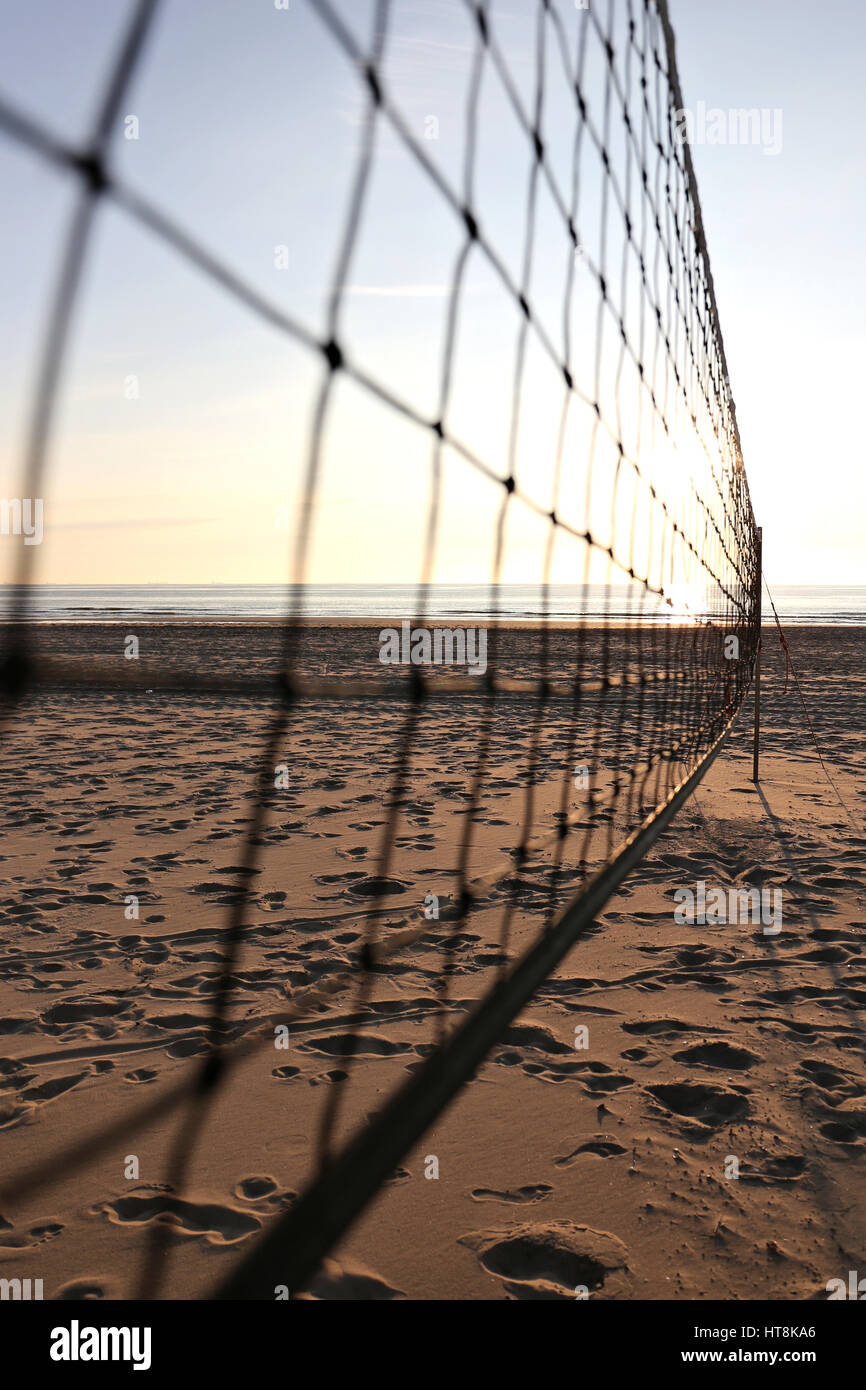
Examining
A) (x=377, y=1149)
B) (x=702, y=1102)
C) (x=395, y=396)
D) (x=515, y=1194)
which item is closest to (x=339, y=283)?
(x=395, y=396)

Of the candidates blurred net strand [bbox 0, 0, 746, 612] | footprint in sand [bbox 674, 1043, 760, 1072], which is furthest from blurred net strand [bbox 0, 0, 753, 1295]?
footprint in sand [bbox 674, 1043, 760, 1072]

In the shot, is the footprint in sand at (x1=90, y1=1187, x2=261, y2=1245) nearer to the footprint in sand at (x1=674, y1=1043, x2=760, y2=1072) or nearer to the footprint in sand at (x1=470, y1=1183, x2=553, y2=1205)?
the footprint in sand at (x1=470, y1=1183, x2=553, y2=1205)

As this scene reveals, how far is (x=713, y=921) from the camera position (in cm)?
332

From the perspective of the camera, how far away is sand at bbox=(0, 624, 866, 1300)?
1729 millimetres

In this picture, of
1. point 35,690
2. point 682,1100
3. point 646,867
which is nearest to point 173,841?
point 646,867

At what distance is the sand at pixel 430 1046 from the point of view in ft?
5.67

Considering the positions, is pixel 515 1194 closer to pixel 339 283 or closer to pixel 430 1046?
pixel 430 1046

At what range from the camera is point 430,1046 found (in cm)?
241

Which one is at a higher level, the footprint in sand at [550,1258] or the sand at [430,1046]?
the sand at [430,1046]

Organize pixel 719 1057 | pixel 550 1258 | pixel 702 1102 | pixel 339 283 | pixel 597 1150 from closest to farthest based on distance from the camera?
pixel 339 283 < pixel 550 1258 < pixel 597 1150 < pixel 702 1102 < pixel 719 1057

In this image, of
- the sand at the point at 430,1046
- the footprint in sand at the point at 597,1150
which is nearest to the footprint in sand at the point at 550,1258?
the sand at the point at 430,1046

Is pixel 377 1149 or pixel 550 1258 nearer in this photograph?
pixel 377 1149

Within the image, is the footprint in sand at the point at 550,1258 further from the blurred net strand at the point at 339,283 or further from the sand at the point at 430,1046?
the blurred net strand at the point at 339,283
